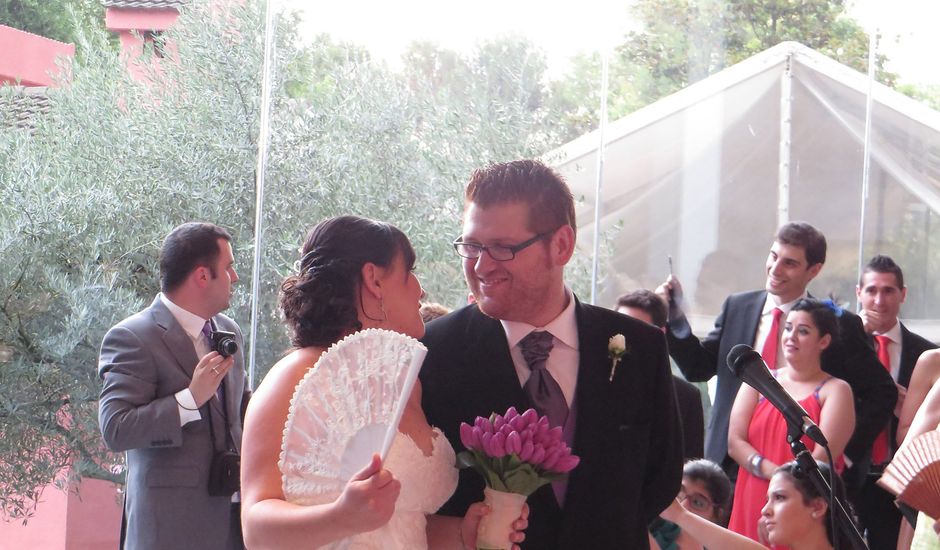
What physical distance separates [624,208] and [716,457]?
5.54ft

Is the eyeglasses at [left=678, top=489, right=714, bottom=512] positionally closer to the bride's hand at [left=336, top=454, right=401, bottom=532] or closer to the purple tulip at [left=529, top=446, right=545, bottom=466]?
the purple tulip at [left=529, top=446, right=545, bottom=466]

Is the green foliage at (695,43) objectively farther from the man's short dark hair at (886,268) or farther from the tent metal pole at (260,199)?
the tent metal pole at (260,199)

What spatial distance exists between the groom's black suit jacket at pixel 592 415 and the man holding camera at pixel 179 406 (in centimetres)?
164

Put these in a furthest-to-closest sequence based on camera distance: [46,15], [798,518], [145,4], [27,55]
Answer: [46,15]
[27,55]
[145,4]
[798,518]

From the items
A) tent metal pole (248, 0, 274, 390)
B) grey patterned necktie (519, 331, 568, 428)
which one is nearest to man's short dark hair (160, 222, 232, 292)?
tent metal pole (248, 0, 274, 390)

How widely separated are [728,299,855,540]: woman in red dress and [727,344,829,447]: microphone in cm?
196

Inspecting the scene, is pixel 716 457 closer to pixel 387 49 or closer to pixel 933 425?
pixel 933 425

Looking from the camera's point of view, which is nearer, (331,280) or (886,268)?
(331,280)

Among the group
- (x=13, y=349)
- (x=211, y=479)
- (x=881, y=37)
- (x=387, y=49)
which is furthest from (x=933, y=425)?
(x=13, y=349)

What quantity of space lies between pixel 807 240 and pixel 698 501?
1360 millimetres

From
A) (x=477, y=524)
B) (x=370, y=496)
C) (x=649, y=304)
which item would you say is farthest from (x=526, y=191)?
(x=649, y=304)

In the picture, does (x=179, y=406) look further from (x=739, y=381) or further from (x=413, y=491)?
(x=739, y=381)

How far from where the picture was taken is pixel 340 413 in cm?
215

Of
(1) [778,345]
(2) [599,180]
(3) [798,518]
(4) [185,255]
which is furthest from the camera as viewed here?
(2) [599,180]
